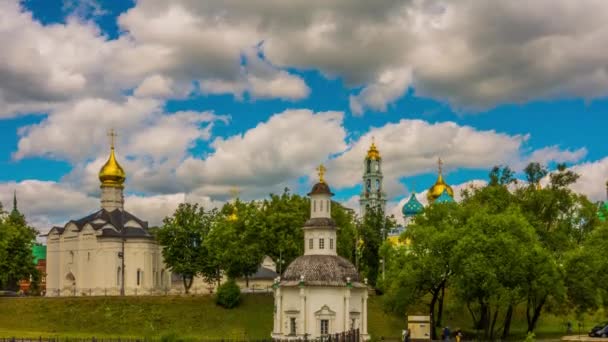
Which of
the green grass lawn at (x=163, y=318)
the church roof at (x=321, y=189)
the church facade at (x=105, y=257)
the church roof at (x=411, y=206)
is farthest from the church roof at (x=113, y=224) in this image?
the church roof at (x=411, y=206)

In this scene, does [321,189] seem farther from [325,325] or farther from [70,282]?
[70,282]

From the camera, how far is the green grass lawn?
62875 millimetres

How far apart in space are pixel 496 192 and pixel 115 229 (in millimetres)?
40995

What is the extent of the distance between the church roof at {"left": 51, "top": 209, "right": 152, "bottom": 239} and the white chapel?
3171 cm

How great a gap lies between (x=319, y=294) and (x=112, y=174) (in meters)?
42.0

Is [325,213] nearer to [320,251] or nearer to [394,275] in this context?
[320,251]

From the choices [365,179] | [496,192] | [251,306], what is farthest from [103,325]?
[365,179]

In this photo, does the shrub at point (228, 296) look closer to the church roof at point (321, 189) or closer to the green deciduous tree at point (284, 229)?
the green deciduous tree at point (284, 229)

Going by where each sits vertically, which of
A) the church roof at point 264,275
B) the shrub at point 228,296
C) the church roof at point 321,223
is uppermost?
the church roof at point 321,223

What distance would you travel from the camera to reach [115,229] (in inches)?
3204

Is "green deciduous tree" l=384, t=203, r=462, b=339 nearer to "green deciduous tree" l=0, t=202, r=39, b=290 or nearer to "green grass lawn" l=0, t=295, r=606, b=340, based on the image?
"green grass lawn" l=0, t=295, r=606, b=340

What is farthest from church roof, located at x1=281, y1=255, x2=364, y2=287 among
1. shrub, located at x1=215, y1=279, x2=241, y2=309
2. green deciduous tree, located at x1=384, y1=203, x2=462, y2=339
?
shrub, located at x1=215, y1=279, x2=241, y2=309

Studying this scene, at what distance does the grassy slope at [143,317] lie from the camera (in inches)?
2484

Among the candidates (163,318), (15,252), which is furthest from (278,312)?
(15,252)
